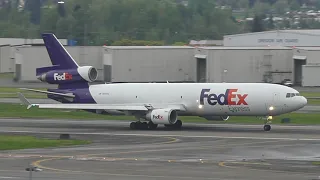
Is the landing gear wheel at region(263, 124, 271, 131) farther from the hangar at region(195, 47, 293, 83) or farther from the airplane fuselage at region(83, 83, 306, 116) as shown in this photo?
the hangar at region(195, 47, 293, 83)

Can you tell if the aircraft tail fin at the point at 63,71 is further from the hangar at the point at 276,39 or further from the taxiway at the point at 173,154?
the hangar at the point at 276,39

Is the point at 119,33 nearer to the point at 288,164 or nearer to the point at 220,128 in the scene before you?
the point at 220,128

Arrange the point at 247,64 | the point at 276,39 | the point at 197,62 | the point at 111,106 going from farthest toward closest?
the point at 276,39
the point at 197,62
the point at 247,64
the point at 111,106

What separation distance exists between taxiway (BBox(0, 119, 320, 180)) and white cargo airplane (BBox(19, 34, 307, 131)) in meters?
1.31

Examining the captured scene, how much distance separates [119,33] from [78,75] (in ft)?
432

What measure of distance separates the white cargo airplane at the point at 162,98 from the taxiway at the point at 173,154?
131cm


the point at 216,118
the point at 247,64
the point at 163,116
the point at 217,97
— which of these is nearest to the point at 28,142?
the point at 163,116

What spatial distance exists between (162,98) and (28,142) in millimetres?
14941

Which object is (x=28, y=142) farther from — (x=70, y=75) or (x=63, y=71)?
(x=63, y=71)

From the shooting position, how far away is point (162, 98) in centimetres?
6309

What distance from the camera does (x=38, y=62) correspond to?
126938mm

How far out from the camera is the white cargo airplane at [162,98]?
59719 mm

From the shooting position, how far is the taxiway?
36250 millimetres

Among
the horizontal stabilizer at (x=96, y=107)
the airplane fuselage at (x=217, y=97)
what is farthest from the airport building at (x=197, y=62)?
the horizontal stabilizer at (x=96, y=107)
